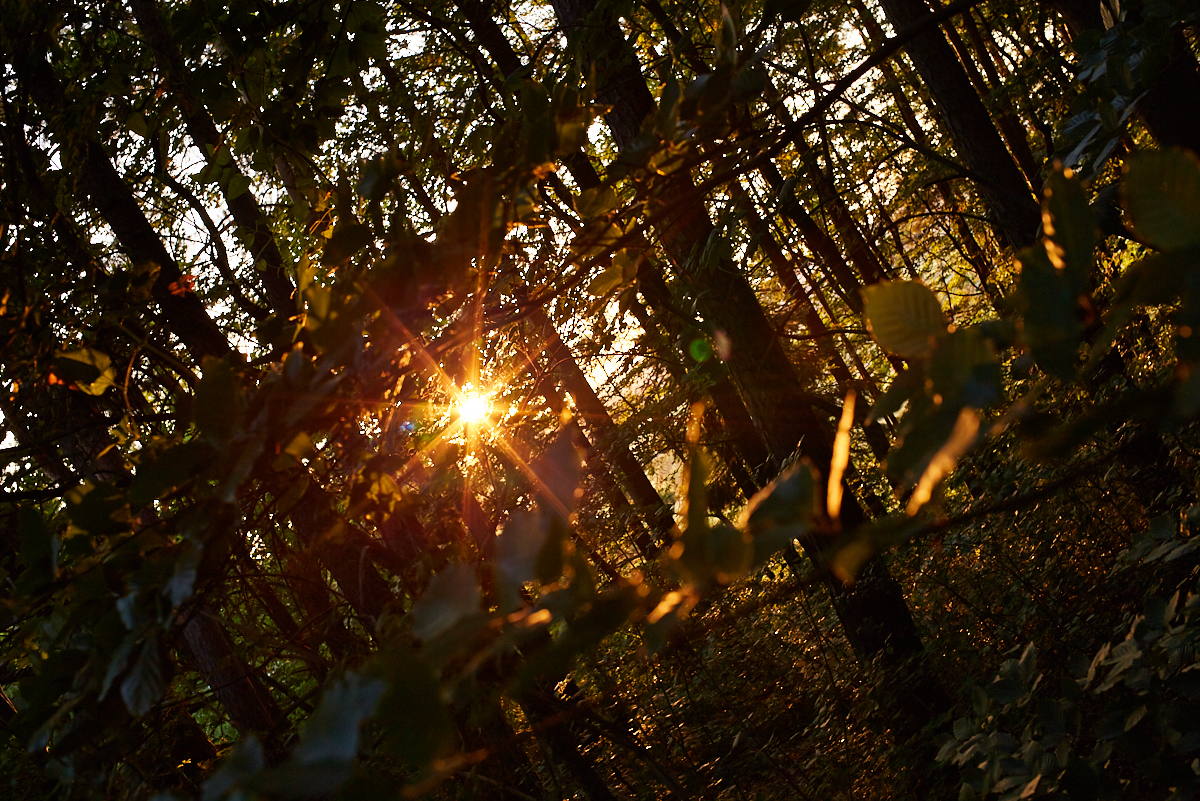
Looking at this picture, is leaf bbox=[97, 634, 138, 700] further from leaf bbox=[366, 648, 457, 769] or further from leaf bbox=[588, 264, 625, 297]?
leaf bbox=[588, 264, 625, 297]

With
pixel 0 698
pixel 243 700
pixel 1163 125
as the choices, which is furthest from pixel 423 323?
pixel 0 698

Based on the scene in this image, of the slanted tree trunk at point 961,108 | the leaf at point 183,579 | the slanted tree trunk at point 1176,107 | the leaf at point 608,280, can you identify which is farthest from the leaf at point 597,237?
the slanted tree trunk at point 961,108

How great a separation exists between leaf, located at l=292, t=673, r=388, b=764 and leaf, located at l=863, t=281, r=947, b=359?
0.42 metres

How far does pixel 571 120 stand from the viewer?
1.04m

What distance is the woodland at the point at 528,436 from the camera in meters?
0.54

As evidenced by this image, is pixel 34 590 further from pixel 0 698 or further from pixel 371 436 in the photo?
pixel 0 698

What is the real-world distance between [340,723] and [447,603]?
0.12 meters

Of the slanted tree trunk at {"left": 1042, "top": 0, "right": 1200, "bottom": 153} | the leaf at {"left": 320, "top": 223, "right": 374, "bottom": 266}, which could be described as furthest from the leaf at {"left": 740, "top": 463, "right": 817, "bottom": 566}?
the slanted tree trunk at {"left": 1042, "top": 0, "right": 1200, "bottom": 153}

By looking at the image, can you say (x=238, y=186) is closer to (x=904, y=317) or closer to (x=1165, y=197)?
(x=904, y=317)

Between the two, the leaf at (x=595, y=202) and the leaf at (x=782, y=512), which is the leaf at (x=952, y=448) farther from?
the leaf at (x=595, y=202)

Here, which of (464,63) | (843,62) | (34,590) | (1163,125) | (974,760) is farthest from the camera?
(843,62)

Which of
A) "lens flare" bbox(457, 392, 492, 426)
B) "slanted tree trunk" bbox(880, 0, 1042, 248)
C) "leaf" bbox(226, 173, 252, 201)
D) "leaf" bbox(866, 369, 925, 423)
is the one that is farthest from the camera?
"slanted tree trunk" bbox(880, 0, 1042, 248)

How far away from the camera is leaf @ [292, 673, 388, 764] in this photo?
19.3 inches

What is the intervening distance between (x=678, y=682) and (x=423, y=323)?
13.8 feet
